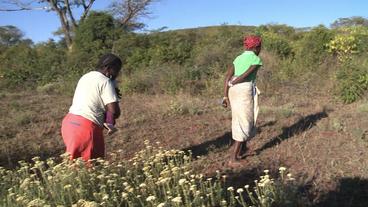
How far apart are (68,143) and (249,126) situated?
230 cm

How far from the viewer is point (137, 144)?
754 cm

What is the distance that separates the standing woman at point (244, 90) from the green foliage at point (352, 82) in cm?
477

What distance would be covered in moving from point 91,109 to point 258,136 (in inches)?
133

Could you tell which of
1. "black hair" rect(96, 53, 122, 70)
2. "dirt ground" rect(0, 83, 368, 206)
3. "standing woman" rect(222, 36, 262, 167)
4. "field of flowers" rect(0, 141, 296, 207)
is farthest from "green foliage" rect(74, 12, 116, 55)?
"field of flowers" rect(0, 141, 296, 207)

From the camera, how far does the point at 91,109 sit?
15.0 ft

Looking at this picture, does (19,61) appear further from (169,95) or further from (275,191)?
(275,191)

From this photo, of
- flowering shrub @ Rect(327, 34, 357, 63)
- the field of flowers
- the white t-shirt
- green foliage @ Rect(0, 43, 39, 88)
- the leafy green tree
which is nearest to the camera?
the field of flowers

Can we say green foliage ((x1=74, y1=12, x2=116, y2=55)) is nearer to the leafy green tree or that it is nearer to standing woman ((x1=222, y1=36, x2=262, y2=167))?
standing woman ((x1=222, y1=36, x2=262, y2=167))

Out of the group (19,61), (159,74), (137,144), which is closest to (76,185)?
(137,144)

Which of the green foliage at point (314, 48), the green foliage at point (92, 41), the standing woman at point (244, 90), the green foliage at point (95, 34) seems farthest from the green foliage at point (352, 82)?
the green foliage at point (95, 34)

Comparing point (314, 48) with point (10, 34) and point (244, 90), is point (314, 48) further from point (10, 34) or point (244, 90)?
point (10, 34)

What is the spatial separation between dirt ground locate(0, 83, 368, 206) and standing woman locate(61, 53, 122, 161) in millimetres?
1576

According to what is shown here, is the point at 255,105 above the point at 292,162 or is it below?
above

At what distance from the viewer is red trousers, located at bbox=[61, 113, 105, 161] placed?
14.9 feet
